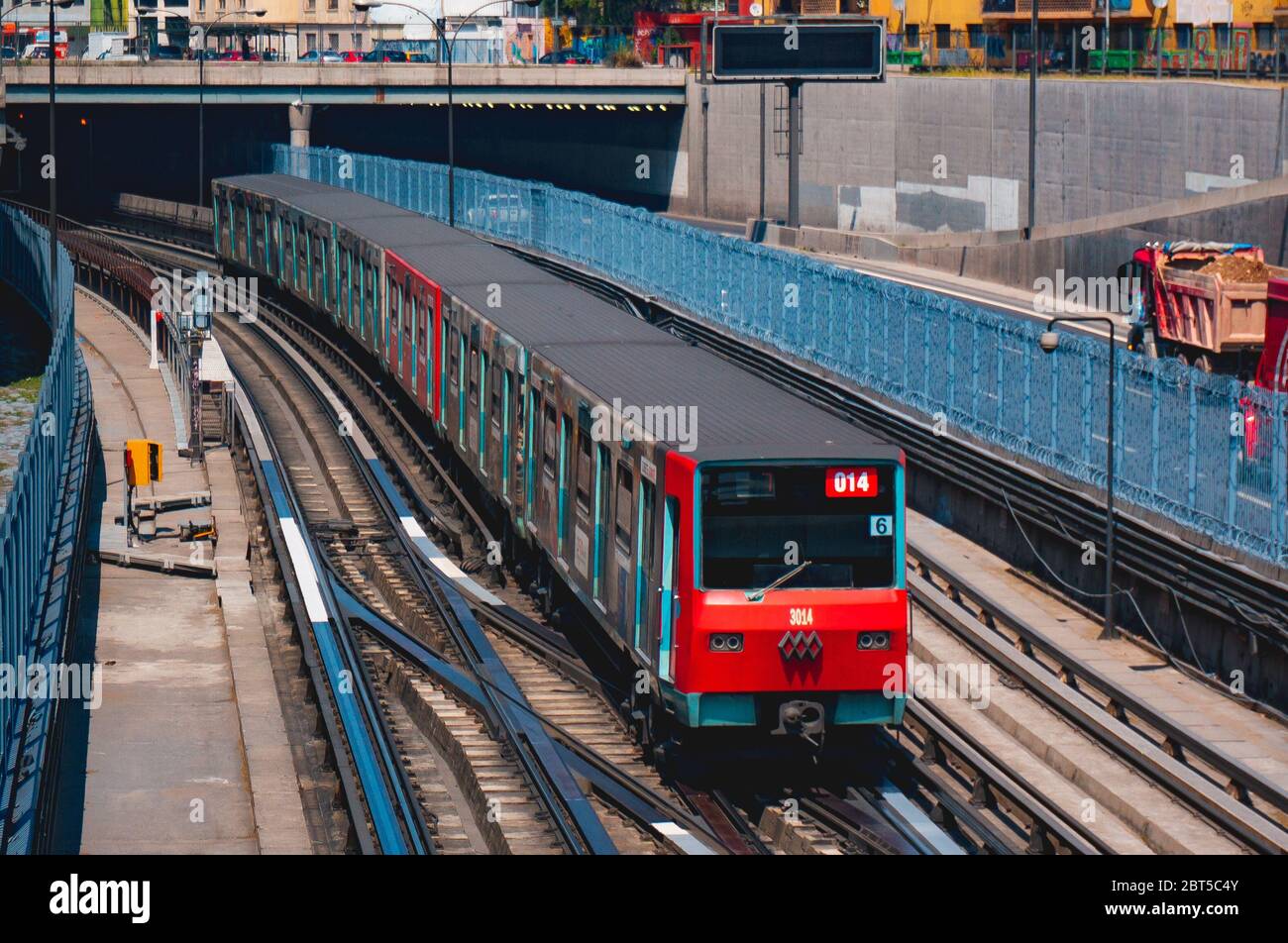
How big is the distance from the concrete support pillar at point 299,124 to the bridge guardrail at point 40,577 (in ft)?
152

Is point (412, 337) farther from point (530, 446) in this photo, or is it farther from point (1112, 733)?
point (1112, 733)

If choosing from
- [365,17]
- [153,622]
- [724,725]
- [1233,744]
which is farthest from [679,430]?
[365,17]

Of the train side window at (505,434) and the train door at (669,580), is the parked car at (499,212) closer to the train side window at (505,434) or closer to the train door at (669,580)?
the train side window at (505,434)

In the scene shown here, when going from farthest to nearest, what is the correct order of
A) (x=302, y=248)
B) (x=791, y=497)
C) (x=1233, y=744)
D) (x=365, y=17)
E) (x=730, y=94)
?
1. (x=365, y=17)
2. (x=730, y=94)
3. (x=302, y=248)
4. (x=1233, y=744)
5. (x=791, y=497)

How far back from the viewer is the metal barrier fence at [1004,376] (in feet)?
70.1

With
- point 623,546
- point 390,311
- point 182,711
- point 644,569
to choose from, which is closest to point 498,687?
point 623,546

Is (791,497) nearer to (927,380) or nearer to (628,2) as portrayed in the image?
(927,380)

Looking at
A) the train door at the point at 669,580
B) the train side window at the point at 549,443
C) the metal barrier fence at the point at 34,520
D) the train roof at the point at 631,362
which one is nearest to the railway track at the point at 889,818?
the train door at the point at 669,580

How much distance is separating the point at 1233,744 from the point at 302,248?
33321 mm

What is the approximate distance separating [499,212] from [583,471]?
37.6 meters

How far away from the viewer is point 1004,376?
27.2 meters

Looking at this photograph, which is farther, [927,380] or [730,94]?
[730,94]

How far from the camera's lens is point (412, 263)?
111 feet

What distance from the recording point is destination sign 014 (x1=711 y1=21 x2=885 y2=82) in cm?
5244
